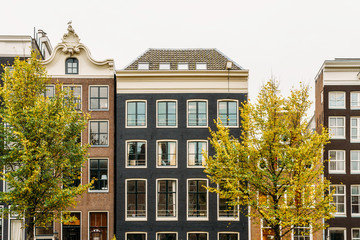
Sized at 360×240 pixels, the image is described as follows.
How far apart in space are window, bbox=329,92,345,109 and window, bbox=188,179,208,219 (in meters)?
12.3

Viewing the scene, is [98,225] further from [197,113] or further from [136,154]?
[197,113]

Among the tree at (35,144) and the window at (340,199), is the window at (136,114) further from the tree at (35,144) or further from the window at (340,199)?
the window at (340,199)

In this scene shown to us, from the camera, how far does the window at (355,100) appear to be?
117ft

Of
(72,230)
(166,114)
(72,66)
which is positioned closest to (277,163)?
(166,114)

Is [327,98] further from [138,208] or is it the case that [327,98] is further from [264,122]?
[138,208]

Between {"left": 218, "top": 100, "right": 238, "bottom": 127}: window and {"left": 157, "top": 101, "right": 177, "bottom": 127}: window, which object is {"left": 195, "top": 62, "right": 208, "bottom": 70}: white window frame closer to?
{"left": 218, "top": 100, "right": 238, "bottom": 127}: window

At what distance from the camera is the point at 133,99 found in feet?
116

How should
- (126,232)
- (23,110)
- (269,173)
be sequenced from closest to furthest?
(23,110)
(269,173)
(126,232)

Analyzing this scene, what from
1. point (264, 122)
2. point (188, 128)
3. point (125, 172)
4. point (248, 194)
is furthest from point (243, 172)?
point (125, 172)

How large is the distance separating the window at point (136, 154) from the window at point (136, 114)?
1.46m

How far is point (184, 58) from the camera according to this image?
122 ft

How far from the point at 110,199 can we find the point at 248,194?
1246 centimetres

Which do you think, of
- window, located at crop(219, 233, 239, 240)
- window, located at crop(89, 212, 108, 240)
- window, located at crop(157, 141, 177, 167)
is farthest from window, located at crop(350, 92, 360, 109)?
window, located at crop(89, 212, 108, 240)

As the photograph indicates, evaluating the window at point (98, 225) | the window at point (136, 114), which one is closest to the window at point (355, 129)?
the window at point (136, 114)
